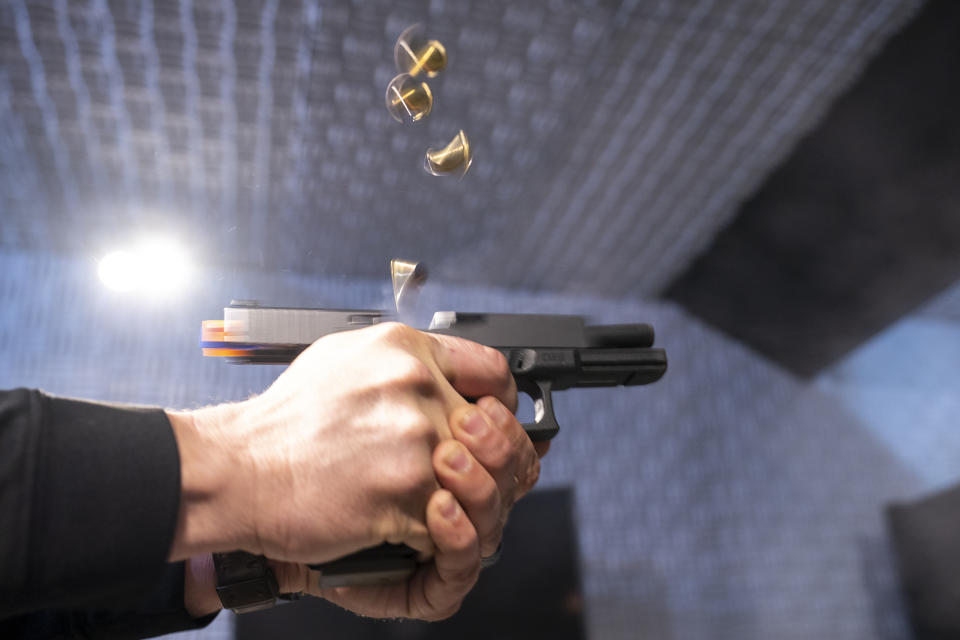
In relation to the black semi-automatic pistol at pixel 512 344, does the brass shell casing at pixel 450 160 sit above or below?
above

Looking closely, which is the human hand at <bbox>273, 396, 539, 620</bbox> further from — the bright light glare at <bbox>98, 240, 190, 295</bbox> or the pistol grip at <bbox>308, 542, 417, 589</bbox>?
the bright light glare at <bbox>98, 240, 190, 295</bbox>

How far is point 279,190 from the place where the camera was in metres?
0.82

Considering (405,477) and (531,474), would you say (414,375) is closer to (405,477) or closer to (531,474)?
(405,477)

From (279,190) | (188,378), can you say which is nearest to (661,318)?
(279,190)

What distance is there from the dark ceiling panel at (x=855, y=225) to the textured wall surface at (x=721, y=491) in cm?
11

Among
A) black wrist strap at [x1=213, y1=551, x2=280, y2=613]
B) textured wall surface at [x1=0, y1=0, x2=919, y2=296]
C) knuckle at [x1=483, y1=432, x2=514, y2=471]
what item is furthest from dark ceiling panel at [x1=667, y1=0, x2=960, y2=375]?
black wrist strap at [x1=213, y1=551, x2=280, y2=613]

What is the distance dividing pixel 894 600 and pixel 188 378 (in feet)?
5.05

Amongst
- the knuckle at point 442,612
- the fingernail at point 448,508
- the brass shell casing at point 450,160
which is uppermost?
the brass shell casing at point 450,160

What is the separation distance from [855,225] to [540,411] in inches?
40.6

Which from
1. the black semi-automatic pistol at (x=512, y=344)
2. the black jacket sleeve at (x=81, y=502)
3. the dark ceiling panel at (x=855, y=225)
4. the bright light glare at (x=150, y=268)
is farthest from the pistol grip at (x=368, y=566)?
the dark ceiling panel at (x=855, y=225)

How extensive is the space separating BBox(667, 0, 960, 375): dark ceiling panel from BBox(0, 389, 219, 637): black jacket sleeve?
1207mm

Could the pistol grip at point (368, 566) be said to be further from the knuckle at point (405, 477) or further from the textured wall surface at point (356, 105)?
the textured wall surface at point (356, 105)

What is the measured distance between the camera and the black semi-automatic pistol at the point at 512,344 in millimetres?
477

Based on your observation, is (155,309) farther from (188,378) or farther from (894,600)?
(894,600)
